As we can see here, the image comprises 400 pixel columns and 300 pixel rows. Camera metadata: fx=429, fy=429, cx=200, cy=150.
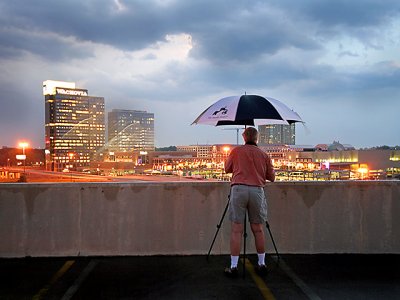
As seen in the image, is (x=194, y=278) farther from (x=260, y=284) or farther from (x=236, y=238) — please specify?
(x=260, y=284)

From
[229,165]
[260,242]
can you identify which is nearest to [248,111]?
[229,165]

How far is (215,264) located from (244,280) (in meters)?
0.83

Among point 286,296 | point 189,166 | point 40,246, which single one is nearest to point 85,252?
point 40,246

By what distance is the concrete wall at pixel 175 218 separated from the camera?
250 inches

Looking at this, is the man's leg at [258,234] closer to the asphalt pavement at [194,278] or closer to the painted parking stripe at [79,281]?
the asphalt pavement at [194,278]

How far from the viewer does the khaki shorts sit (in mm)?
5234

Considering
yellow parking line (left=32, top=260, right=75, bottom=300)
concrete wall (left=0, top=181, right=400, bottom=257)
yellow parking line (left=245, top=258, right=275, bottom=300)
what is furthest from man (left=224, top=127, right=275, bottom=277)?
yellow parking line (left=32, top=260, right=75, bottom=300)

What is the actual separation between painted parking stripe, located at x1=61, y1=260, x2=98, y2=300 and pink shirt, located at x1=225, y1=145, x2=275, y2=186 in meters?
2.18

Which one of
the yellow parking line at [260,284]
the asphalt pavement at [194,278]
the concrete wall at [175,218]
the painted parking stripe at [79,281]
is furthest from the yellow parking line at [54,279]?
the yellow parking line at [260,284]

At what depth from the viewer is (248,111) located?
5738 mm

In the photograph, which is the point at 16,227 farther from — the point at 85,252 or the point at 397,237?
the point at 397,237

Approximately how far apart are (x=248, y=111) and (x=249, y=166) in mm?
846

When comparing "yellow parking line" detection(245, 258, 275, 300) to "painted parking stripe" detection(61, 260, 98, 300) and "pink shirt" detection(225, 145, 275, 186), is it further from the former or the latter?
"painted parking stripe" detection(61, 260, 98, 300)

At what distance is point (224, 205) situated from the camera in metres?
6.57
